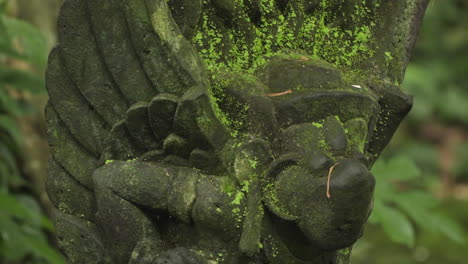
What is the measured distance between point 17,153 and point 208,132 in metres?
1.64

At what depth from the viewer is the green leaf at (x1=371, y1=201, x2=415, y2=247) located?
1976 mm

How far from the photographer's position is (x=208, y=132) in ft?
3.96

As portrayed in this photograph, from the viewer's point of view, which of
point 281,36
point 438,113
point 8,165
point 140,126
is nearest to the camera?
point 140,126

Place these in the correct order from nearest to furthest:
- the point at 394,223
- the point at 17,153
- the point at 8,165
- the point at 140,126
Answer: the point at 140,126 → the point at 394,223 → the point at 8,165 → the point at 17,153

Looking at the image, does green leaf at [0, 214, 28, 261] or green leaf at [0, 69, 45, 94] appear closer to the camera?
green leaf at [0, 214, 28, 261]

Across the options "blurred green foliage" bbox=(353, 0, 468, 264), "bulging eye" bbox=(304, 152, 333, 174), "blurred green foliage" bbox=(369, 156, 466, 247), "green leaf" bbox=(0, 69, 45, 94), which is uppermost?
"bulging eye" bbox=(304, 152, 333, 174)

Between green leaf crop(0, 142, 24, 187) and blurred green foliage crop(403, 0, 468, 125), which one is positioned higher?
green leaf crop(0, 142, 24, 187)

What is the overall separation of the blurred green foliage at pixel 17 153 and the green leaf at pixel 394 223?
930 millimetres

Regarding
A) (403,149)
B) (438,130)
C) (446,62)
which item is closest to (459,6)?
(446,62)

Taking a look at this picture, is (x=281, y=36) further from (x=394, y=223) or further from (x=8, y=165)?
(x=8, y=165)

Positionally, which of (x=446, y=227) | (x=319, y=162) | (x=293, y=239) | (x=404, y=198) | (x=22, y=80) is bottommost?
(x=446, y=227)

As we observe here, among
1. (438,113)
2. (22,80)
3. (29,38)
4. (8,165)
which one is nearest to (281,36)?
(29,38)

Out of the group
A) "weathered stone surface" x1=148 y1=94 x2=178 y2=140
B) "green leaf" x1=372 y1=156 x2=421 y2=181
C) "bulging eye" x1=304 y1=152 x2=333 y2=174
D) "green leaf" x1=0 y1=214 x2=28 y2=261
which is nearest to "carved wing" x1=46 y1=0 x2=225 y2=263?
"weathered stone surface" x1=148 y1=94 x2=178 y2=140

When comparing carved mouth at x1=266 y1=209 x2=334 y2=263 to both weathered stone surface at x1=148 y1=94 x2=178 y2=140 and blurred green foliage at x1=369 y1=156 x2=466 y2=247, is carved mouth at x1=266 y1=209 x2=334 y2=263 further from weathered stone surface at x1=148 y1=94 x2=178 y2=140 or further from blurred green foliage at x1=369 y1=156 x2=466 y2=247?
blurred green foliage at x1=369 y1=156 x2=466 y2=247
